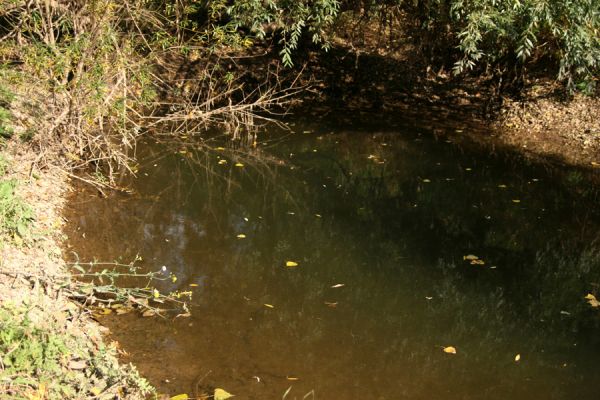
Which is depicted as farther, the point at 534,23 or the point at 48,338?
the point at 534,23

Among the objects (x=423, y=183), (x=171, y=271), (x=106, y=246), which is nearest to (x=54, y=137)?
(x=106, y=246)

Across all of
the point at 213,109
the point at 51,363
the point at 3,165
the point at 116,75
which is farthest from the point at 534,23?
the point at 51,363

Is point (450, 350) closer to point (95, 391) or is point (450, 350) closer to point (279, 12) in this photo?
point (95, 391)

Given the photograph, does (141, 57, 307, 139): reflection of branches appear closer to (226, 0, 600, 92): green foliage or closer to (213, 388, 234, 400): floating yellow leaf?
(226, 0, 600, 92): green foliage

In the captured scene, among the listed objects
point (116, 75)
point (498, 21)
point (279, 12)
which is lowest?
point (116, 75)

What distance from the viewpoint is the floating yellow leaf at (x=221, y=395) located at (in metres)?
4.44

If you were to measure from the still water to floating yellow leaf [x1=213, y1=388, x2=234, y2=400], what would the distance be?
0.08 metres

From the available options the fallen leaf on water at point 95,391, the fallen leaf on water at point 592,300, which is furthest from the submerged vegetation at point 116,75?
the fallen leaf on water at point 592,300

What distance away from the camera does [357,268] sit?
6.43 metres

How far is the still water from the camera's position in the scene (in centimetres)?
490

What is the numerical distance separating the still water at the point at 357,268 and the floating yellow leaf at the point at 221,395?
8 cm

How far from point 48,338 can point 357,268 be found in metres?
3.17

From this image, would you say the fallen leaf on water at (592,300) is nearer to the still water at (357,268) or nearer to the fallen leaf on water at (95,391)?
the still water at (357,268)

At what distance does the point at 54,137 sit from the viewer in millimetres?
7855
